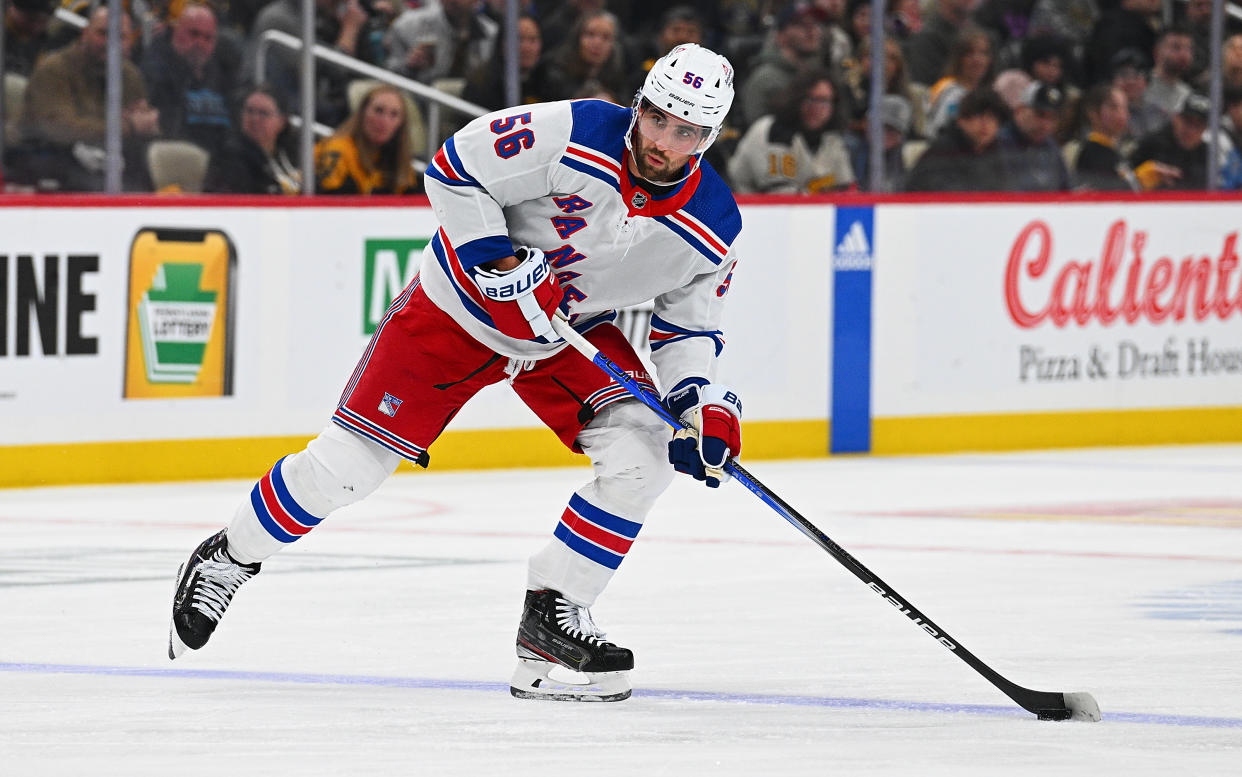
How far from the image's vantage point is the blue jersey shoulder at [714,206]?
3924 mm

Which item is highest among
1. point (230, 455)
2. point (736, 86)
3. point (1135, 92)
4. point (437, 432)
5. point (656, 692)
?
point (1135, 92)

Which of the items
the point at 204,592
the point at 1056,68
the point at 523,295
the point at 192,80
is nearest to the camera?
the point at 523,295

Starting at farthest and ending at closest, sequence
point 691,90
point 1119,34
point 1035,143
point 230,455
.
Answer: point 1119,34 < point 1035,143 < point 230,455 < point 691,90

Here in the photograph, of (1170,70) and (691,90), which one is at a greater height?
(1170,70)

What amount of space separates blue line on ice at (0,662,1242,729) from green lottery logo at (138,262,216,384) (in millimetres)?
3299

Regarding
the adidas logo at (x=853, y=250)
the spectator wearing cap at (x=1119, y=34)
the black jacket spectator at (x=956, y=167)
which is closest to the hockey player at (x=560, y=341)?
the adidas logo at (x=853, y=250)

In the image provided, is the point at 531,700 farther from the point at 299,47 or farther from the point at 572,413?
the point at 299,47

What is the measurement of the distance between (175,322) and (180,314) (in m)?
0.03

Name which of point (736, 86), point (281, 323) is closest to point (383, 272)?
point (281, 323)

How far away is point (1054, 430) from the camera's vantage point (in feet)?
29.3

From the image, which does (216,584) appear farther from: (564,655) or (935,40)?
(935,40)

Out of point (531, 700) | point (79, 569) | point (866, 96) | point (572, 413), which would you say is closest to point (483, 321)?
point (572, 413)

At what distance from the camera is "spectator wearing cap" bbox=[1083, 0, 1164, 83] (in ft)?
30.5

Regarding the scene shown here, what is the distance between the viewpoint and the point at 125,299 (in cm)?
722
